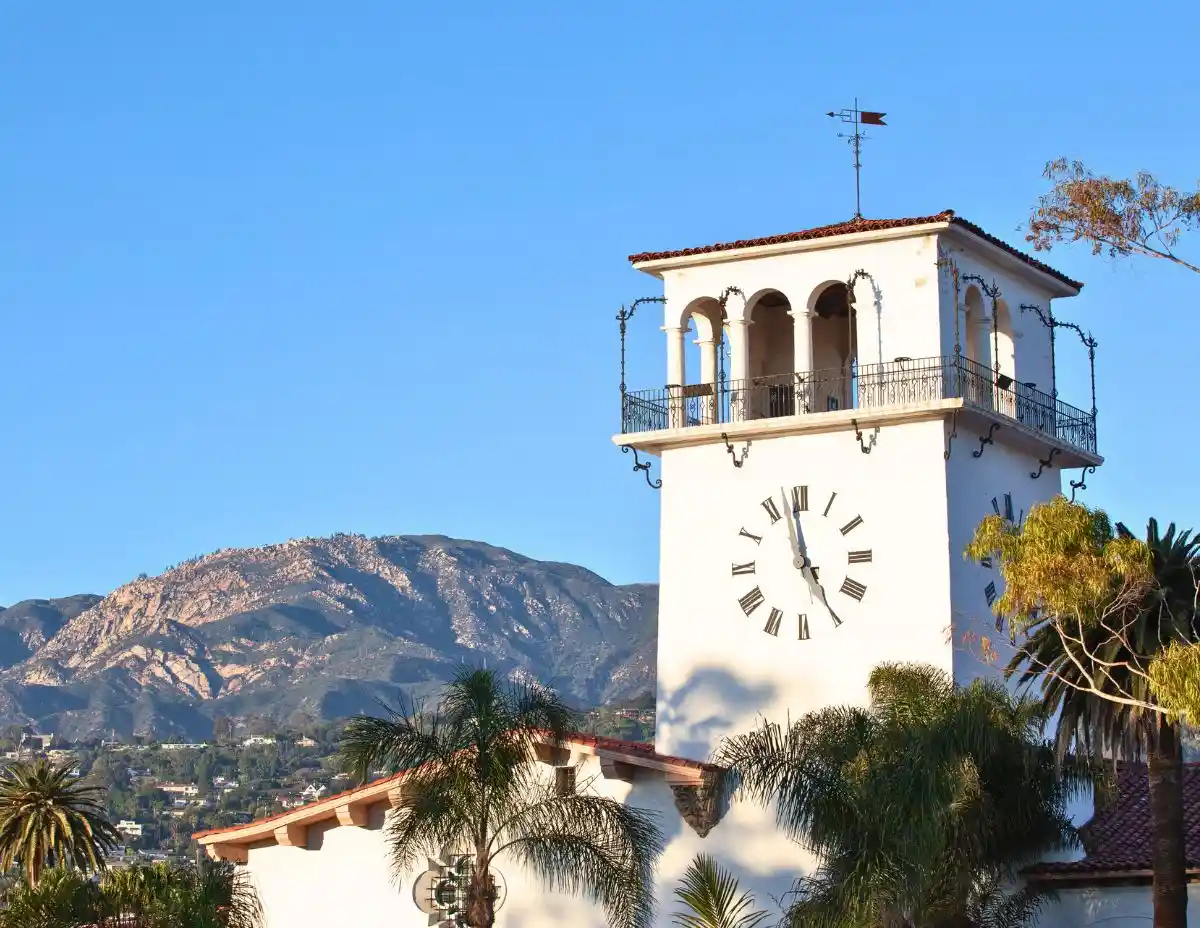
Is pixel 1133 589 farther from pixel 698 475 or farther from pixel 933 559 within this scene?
pixel 698 475

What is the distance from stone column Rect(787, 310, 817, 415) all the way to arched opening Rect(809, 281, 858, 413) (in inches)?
2.7

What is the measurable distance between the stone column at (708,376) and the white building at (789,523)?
0.05 m

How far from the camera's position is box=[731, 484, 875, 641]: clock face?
40.8m

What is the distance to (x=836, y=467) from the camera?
41.4 meters

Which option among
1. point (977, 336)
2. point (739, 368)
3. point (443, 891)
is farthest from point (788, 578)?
point (443, 891)

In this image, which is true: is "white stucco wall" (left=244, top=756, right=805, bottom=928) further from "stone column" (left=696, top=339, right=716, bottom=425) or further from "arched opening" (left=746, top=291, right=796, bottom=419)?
"arched opening" (left=746, top=291, right=796, bottom=419)

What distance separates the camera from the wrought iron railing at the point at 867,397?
135 feet

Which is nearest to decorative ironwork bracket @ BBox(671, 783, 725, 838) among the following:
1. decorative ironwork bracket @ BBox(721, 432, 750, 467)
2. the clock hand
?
the clock hand

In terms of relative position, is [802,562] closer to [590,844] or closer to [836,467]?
[836,467]

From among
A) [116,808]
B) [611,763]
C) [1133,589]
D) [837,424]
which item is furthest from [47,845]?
[116,808]

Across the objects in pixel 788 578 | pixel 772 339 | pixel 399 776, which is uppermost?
pixel 772 339

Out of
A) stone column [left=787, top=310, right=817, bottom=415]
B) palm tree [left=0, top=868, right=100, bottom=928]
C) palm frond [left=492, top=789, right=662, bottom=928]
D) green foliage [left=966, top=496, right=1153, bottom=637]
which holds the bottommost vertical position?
palm tree [left=0, top=868, right=100, bottom=928]

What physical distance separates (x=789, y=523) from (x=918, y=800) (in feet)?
29.9

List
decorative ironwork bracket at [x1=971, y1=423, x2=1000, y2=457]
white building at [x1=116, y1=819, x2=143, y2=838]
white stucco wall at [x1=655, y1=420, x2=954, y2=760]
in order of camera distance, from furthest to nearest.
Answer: white building at [x1=116, y1=819, x2=143, y2=838] < decorative ironwork bracket at [x1=971, y1=423, x2=1000, y2=457] < white stucco wall at [x1=655, y1=420, x2=954, y2=760]
